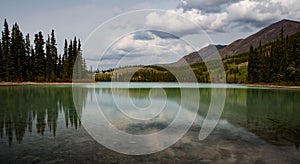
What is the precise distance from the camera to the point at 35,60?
75500 mm

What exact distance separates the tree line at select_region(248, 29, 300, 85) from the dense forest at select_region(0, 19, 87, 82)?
6635 centimetres

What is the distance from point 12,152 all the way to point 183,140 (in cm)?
645

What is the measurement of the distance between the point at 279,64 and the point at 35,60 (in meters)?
80.0

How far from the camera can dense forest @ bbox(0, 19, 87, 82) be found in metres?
65.8

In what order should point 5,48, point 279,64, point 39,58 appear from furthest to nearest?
point 279,64, point 39,58, point 5,48

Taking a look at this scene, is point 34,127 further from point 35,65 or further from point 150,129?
point 35,65

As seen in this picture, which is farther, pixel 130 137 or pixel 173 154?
pixel 130 137

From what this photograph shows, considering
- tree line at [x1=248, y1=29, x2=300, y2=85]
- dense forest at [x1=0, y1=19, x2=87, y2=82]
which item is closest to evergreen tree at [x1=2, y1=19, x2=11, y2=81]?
dense forest at [x1=0, y1=19, x2=87, y2=82]

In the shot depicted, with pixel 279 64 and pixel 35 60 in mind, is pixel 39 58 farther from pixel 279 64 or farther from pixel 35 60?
pixel 279 64

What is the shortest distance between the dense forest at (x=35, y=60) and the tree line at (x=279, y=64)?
6635cm

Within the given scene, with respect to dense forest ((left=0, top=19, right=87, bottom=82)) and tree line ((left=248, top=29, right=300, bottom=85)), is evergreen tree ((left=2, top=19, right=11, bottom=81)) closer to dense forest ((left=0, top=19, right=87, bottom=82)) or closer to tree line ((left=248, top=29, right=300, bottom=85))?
dense forest ((left=0, top=19, right=87, bottom=82))

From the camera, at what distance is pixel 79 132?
37.4ft

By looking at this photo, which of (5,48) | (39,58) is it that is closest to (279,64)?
(39,58)

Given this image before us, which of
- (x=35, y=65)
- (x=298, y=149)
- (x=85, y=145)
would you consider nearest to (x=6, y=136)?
(x=85, y=145)
